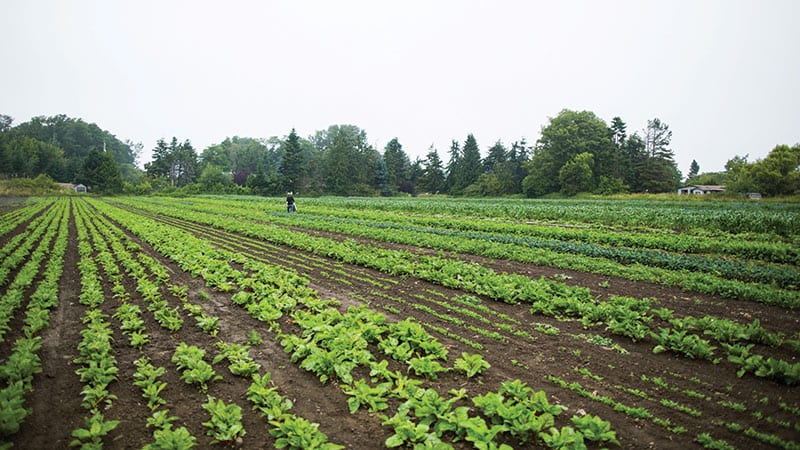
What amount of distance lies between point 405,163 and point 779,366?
289 ft

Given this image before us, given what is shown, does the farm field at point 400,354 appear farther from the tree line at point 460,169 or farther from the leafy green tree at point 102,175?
the leafy green tree at point 102,175

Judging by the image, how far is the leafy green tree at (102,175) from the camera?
242 feet

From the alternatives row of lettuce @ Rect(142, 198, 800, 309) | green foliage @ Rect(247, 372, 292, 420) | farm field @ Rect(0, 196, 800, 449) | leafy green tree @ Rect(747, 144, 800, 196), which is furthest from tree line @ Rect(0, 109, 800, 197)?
green foliage @ Rect(247, 372, 292, 420)

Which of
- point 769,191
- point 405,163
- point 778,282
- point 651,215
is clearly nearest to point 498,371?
point 778,282

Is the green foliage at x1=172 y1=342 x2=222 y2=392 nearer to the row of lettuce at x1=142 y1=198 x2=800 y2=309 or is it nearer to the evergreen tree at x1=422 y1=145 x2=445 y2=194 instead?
the row of lettuce at x1=142 y1=198 x2=800 y2=309

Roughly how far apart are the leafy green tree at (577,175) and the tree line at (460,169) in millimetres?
158

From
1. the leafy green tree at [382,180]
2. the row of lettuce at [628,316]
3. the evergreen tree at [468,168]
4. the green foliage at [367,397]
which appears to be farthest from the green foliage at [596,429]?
the leafy green tree at [382,180]

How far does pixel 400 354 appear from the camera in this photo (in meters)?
5.38

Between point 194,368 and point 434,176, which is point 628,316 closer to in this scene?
point 194,368

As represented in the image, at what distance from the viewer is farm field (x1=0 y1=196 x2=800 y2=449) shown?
12.6ft

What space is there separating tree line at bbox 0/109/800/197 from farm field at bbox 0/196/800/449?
56232 mm

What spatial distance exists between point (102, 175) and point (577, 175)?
91641 millimetres

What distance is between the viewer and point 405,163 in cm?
9112

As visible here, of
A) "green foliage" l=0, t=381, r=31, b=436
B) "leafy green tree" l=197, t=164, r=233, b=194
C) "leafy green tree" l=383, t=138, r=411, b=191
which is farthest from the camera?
"leafy green tree" l=383, t=138, r=411, b=191
